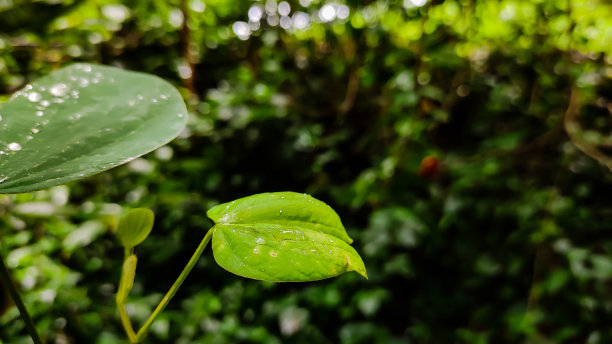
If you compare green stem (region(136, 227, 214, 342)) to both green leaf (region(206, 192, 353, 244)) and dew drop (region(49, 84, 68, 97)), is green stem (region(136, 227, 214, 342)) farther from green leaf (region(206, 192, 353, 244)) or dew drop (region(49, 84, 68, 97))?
dew drop (region(49, 84, 68, 97))

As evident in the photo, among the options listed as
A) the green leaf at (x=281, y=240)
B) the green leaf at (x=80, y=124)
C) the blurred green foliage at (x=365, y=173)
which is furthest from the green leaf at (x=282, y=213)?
the blurred green foliage at (x=365, y=173)

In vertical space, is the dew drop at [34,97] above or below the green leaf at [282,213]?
above

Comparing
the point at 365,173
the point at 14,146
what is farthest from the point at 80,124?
the point at 365,173

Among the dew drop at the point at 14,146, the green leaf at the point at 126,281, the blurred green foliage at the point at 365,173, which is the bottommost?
the blurred green foliage at the point at 365,173

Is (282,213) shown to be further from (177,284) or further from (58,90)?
(58,90)

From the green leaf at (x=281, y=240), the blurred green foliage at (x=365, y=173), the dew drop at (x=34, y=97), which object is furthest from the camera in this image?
the blurred green foliage at (x=365, y=173)

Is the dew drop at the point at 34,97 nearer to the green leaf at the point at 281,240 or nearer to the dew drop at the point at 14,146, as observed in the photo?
the dew drop at the point at 14,146

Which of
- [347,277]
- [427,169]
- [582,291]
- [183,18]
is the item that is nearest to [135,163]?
[183,18]
